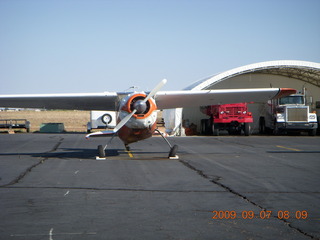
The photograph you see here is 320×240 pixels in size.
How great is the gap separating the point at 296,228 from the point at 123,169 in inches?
251

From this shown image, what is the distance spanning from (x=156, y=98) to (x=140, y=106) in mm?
2782

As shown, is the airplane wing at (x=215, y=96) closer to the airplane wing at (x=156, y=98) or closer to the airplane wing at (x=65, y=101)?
the airplane wing at (x=156, y=98)

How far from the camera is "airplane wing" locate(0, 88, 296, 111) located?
1445cm

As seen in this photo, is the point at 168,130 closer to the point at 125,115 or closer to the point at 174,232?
the point at 125,115

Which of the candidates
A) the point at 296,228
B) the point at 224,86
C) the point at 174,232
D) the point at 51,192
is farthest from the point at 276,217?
the point at 224,86

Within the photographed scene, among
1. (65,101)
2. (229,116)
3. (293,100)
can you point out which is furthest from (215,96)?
(293,100)

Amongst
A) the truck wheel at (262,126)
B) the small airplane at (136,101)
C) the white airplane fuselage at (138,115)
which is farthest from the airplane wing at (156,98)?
the truck wheel at (262,126)

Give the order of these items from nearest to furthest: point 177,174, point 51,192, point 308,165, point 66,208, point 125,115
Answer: point 66,208
point 51,192
point 177,174
point 308,165
point 125,115

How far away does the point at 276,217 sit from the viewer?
222 inches

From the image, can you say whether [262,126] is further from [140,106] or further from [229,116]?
[140,106]

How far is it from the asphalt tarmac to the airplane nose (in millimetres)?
1854

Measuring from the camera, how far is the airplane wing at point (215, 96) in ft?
49.0

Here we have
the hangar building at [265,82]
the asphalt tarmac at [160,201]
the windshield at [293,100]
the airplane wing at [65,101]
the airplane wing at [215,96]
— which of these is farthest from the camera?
the hangar building at [265,82]

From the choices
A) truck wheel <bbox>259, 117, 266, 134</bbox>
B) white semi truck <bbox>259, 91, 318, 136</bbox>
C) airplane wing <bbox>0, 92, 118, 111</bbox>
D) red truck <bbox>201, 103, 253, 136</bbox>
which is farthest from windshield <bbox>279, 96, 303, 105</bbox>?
airplane wing <bbox>0, 92, 118, 111</bbox>
